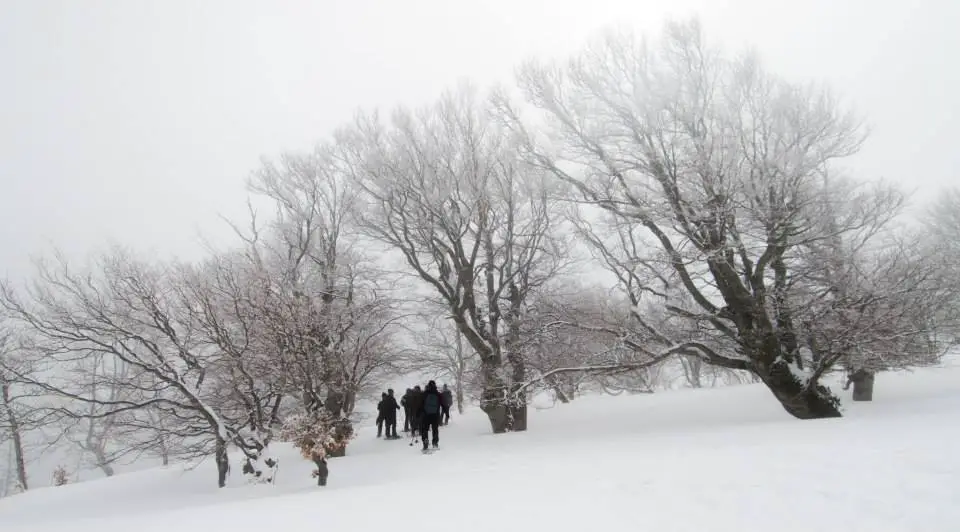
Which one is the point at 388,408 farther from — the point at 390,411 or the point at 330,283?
the point at 330,283

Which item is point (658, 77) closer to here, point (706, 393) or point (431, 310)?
point (431, 310)

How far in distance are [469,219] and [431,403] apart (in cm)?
532

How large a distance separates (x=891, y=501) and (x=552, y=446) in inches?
237

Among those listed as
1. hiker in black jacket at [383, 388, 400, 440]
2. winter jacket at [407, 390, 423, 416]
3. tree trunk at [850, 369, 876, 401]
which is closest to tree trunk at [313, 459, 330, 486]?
winter jacket at [407, 390, 423, 416]

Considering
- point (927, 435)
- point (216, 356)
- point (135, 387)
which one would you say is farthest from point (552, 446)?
point (135, 387)

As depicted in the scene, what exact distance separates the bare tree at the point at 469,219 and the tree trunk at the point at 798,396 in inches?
233

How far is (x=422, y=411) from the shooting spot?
40.0 ft

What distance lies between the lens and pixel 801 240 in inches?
398

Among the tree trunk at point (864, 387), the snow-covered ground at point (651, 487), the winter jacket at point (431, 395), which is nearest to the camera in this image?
the snow-covered ground at point (651, 487)

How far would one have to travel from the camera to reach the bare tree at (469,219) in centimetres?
1376

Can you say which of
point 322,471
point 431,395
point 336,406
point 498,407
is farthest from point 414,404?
point 322,471

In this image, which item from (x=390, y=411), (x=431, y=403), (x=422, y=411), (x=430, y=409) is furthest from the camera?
(x=390, y=411)

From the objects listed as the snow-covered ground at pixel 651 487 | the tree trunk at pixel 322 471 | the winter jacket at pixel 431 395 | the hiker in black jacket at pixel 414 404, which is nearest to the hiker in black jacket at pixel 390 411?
the hiker in black jacket at pixel 414 404

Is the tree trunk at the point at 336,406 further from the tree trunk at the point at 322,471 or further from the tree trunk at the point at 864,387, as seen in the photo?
the tree trunk at the point at 864,387
